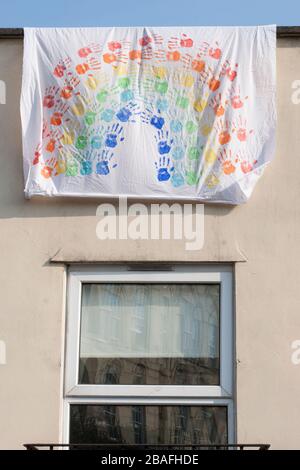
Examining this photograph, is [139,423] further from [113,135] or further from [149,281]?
[113,135]

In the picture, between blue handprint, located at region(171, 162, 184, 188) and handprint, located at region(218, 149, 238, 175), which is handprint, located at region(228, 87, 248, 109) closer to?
handprint, located at region(218, 149, 238, 175)

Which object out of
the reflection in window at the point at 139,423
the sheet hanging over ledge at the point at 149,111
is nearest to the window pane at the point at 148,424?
the reflection in window at the point at 139,423

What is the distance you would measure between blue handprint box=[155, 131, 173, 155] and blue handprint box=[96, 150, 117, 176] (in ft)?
1.12

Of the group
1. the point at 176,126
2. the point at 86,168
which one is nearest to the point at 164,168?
the point at 176,126

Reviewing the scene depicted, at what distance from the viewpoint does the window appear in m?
6.61

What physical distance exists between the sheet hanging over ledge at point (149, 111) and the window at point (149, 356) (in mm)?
633

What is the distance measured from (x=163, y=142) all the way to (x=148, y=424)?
78.4 inches

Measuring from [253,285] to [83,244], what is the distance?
122 centimetres

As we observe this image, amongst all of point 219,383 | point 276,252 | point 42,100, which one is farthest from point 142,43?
point 219,383

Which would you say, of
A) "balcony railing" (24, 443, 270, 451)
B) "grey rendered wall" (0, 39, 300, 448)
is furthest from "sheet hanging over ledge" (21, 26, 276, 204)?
"balcony railing" (24, 443, 270, 451)

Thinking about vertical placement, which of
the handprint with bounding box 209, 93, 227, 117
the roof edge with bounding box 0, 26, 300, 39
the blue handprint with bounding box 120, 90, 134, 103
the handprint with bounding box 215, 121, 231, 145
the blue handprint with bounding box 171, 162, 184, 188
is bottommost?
the blue handprint with bounding box 171, 162, 184, 188

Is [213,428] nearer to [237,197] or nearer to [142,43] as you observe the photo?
[237,197]

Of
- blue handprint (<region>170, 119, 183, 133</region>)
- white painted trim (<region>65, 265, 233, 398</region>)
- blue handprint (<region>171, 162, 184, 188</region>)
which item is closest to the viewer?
white painted trim (<region>65, 265, 233, 398</region>)

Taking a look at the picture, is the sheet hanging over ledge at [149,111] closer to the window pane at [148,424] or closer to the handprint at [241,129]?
the handprint at [241,129]
